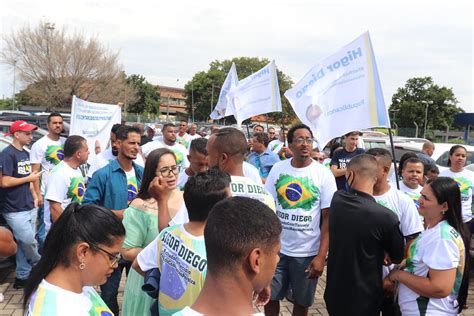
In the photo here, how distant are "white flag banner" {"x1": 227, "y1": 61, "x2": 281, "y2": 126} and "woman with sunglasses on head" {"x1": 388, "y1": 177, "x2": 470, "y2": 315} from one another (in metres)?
4.55

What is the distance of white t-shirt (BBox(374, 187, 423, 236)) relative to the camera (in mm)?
3283

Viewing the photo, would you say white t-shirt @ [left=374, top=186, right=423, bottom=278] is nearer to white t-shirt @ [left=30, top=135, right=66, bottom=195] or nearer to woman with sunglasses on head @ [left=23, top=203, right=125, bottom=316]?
woman with sunglasses on head @ [left=23, top=203, right=125, bottom=316]

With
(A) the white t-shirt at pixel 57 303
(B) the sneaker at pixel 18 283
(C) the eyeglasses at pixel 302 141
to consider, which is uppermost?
(C) the eyeglasses at pixel 302 141

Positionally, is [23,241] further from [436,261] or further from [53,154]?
[436,261]

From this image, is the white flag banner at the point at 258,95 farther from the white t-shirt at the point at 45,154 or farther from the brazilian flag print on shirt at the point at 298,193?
the brazilian flag print on shirt at the point at 298,193

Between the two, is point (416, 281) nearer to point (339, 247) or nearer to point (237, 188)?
point (339, 247)

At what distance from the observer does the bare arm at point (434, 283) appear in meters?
2.55

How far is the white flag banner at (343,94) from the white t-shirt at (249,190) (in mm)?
1852

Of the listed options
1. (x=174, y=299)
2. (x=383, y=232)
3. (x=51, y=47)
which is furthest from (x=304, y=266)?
(x=51, y=47)

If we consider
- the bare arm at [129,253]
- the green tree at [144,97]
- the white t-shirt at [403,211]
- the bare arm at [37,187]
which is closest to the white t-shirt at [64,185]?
the bare arm at [37,187]

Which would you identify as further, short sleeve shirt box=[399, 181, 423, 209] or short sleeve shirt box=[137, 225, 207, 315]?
short sleeve shirt box=[399, 181, 423, 209]

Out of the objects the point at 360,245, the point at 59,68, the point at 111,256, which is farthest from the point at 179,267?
the point at 59,68

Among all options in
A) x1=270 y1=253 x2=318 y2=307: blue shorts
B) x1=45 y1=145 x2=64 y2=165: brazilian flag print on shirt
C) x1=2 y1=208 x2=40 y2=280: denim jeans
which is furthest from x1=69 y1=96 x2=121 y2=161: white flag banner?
x1=270 y1=253 x2=318 y2=307: blue shorts

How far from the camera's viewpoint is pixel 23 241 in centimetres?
486
